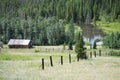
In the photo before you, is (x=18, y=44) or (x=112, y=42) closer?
(x=18, y=44)

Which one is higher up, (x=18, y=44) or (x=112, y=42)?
(x=18, y=44)

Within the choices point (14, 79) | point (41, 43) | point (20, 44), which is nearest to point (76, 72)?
point (14, 79)

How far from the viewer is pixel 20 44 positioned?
384 ft

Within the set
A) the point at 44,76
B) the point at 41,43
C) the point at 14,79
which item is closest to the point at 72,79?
the point at 44,76

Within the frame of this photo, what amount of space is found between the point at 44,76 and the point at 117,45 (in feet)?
280

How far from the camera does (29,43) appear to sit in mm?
118562

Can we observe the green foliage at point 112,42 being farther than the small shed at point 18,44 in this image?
Yes

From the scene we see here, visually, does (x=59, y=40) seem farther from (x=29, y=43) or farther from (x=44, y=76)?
(x=44, y=76)

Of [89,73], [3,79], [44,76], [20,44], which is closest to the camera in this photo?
[3,79]

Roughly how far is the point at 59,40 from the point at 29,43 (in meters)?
25.5

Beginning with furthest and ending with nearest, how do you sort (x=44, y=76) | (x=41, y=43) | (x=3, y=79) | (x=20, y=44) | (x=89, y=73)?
1. (x=41, y=43)
2. (x=20, y=44)
3. (x=89, y=73)
4. (x=44, y=76)
5. (x=3, y=79)

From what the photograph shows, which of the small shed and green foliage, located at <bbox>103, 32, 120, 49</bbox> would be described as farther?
green foliage, located at <bbox>103, 32, 120, 49</bbox>

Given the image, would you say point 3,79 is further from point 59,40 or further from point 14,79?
point 59,40

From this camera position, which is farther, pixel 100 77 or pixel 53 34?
pixel 53 34
